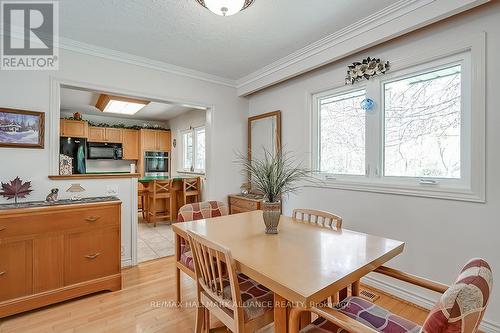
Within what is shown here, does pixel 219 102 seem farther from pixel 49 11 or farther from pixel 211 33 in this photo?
pixel 49 11

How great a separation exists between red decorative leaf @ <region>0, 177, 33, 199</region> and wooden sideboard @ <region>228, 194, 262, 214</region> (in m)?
2.34

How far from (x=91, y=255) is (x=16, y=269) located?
50cm

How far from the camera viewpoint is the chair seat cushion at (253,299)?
1.29 metres

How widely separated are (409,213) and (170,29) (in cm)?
279

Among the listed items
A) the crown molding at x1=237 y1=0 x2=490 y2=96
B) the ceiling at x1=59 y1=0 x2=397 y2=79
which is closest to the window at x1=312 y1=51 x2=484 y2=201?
the crown molding at x1=237 y1=0 x2=490 y2=96

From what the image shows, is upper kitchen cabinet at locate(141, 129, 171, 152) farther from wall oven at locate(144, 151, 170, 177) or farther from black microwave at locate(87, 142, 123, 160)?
black microwave at locate(87, 142, 123, 160)

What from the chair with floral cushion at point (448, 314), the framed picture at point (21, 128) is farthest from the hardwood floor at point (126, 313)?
the framed picture at point (21, 128)

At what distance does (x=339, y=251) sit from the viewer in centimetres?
137

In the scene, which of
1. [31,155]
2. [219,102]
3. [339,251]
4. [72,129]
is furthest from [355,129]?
[72,129]

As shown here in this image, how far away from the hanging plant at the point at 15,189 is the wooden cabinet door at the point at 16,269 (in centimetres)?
52

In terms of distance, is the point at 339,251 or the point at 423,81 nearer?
the point at 339,251

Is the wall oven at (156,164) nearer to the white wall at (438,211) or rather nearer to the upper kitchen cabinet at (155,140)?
the upper kitchen cabinet at (155,140)

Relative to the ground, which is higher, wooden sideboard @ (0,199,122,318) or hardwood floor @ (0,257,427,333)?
wooden sideboard @ (0,199,122,318)

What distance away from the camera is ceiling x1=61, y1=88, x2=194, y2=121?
4414mm
